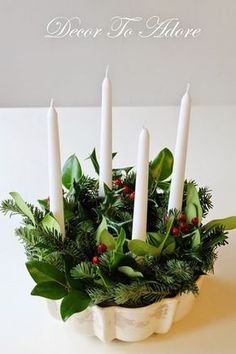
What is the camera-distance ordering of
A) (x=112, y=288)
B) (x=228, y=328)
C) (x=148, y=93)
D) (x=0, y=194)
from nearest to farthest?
(x=112, y=288)
(x=228, y=328)
(x=0, y=194)
(x=148, y=93)

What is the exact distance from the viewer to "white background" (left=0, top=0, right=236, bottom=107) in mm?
1879

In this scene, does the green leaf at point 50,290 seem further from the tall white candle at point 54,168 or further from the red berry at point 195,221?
the red berry at point 195,221

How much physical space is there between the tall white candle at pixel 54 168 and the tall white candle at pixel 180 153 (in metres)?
0.14

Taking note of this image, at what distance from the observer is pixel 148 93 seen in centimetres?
209

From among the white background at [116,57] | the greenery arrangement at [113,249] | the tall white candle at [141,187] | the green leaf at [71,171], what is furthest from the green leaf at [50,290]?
the white background at [116,57]

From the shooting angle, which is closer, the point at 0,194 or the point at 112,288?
the point at 112,288

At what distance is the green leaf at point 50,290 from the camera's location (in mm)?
533

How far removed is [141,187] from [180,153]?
0.08 m

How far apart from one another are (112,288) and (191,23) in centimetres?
162

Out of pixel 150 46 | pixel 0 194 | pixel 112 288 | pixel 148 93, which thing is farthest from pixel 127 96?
pixel 112 288

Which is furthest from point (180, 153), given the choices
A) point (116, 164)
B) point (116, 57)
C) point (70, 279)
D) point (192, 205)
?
point (116, 57)

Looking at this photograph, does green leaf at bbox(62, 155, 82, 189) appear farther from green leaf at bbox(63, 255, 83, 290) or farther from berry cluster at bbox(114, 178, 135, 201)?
green leaf at bbox(63, 255, 83, 290)

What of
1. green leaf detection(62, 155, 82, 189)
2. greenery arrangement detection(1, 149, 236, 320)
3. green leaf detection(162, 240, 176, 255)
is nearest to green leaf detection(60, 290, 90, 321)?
greenery arrangement detection(1, 149, 236, 320)

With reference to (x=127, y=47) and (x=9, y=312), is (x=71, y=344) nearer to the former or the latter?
(x=9, y=312)
